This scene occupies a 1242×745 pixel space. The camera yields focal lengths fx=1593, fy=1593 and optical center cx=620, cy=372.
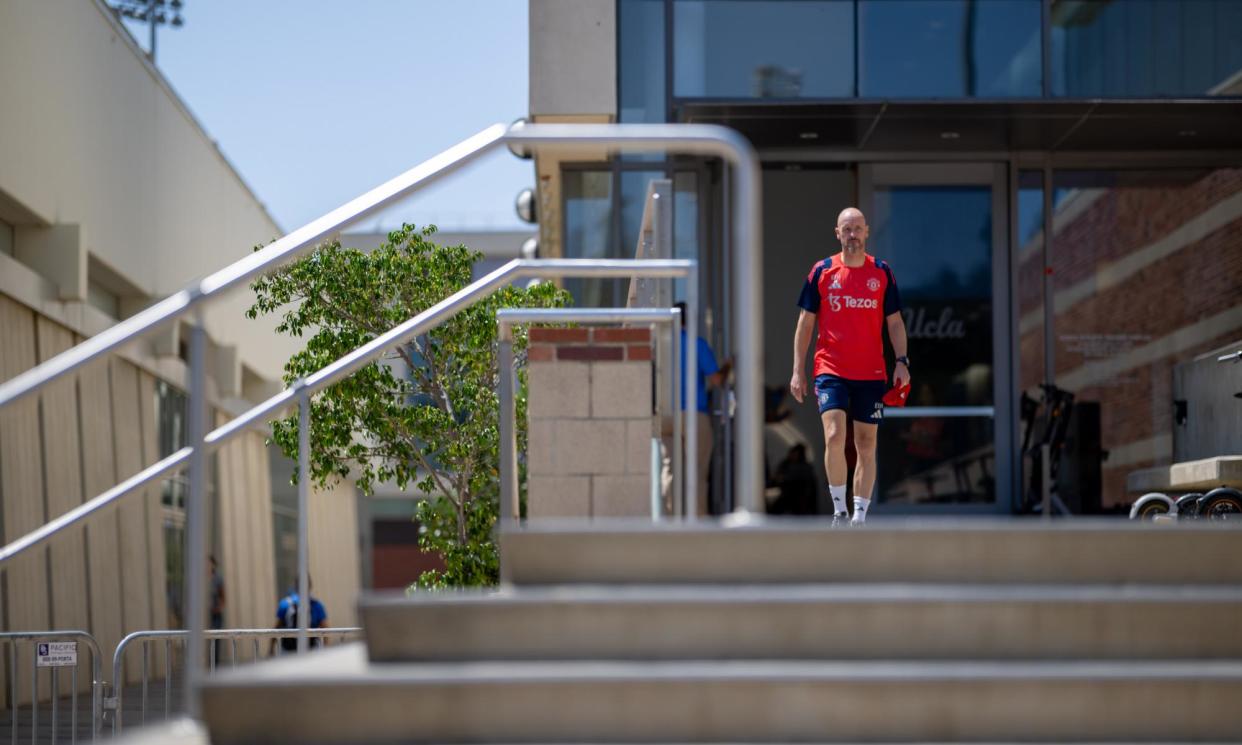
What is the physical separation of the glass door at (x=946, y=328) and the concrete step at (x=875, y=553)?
889 cm

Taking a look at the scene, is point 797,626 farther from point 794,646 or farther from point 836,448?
point 836,448

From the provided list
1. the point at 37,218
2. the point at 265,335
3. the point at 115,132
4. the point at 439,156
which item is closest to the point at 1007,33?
the point at 439,156

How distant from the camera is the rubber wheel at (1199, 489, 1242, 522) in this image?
8.89m

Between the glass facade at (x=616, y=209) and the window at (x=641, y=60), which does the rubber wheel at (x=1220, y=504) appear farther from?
the window at (x=641, y=60)

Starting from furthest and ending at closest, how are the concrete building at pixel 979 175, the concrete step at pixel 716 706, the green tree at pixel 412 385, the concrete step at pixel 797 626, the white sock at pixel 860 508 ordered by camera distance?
1. the concrete building at pixel 979 175
2. the green tree at pixel 412 385
3. the white sock at pixel 860 508
4. the concrete step at pixel 797 626
5. the concrete step at pixel 716 706

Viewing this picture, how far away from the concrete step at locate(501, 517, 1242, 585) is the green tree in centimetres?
627

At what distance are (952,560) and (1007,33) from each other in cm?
918

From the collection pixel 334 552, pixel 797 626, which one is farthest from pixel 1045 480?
pixel 334 552

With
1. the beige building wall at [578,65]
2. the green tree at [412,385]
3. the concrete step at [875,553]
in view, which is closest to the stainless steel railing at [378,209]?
the concrete step at [875,553]

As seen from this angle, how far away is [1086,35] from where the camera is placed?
1225 centimetres

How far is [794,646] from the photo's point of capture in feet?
12.6

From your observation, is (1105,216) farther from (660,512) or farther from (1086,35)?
(660,512)

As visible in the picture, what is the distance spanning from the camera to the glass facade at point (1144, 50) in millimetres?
12195

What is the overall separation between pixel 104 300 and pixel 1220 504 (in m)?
18.9
